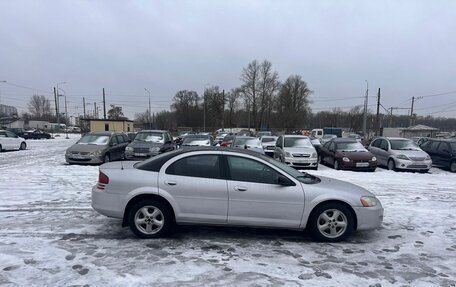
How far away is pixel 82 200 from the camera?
25.9 ft

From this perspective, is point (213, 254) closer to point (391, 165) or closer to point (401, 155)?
point (401, 155)

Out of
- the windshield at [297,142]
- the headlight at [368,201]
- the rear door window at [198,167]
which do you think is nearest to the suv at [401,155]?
the windshield at [297,142]

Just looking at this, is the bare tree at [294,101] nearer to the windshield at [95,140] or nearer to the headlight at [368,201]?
the windshield at [95,140]

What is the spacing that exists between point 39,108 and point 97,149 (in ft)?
396

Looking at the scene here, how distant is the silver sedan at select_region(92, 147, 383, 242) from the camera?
17.1ft

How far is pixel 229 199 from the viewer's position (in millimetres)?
5211

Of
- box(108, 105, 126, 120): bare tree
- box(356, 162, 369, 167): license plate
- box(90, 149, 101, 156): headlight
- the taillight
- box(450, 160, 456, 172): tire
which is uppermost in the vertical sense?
box(108, 105, 126, 120): bare tree

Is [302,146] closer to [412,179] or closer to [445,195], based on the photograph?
[412,179]

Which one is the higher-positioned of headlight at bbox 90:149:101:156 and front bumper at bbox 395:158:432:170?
headlight at bbox 90:149:101:156

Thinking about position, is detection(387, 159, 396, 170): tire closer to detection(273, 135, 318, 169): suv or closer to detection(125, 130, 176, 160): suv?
detection(273, 135, 318, 169): suv

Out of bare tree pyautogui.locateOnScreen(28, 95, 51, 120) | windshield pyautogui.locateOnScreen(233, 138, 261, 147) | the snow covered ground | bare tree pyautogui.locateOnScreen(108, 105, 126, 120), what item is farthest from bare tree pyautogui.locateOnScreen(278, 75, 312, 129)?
bare tree pyautogui.locateOnScreen(28, 95, 51, 120)

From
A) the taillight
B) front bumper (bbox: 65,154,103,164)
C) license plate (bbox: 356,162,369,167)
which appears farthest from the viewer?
front bumper (bbox: 65,154,103,164)

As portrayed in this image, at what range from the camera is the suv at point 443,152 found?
634 inches

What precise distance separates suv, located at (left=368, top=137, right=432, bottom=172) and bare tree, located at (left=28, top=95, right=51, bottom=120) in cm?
12369
